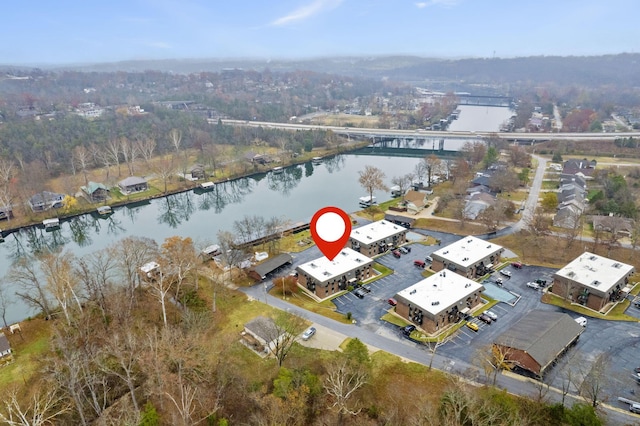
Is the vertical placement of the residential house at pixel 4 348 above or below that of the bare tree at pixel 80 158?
below

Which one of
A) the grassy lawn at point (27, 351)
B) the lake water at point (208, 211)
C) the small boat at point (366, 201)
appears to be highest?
the grassy lawn at point (27, 351)

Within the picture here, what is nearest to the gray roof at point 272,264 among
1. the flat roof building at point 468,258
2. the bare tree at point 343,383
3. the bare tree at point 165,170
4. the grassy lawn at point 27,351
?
the flat roof building at point 468,258

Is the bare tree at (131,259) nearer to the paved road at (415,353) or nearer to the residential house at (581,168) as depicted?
the paved road at (415,353)

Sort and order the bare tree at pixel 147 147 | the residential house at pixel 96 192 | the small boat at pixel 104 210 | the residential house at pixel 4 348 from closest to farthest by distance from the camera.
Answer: the residential house at pixel 4 348, the small boat at pixel 104 210, the residential house at pixel 96 192, the bare tree at pixel 147 147

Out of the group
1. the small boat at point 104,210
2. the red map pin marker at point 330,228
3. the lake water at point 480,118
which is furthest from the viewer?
the lake water at point 480,118

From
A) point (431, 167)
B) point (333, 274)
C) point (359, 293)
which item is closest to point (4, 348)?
point (333, 274)

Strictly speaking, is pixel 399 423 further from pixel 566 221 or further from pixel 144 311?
pixel 566 221

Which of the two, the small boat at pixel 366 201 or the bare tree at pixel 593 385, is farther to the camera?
the small boat at pixel 366 201
